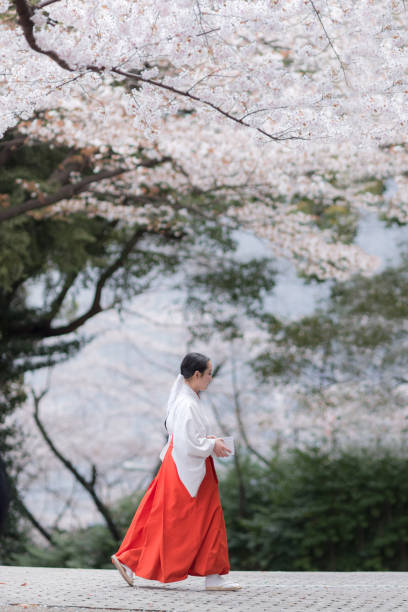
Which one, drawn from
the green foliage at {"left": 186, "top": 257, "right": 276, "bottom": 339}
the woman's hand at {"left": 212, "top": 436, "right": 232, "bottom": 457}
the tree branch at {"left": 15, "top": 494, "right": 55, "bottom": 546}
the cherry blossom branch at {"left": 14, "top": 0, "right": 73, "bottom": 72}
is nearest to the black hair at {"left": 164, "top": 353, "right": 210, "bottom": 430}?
the woman's hand at {"left": 212, "top": 436, "right": 232, "bottom": 457}

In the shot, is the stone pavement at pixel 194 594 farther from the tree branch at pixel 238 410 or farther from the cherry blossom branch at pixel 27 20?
the tree branch at pixel 238 410

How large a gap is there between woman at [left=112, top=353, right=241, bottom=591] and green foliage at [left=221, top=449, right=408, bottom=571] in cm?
571

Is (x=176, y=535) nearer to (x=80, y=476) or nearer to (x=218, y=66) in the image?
(x=218, y=66)


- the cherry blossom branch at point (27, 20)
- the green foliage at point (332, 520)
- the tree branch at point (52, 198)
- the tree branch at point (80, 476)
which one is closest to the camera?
the cherry blossom branch at point (27, 20)

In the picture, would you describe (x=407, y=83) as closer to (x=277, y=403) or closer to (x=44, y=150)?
(x=44, y=150)

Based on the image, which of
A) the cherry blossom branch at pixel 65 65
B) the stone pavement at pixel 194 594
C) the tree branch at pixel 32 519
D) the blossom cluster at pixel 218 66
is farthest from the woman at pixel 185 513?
the tree branch at pixel 32 519

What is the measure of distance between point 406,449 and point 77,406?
20.8 feet

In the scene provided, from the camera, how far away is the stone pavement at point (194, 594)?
322 cm

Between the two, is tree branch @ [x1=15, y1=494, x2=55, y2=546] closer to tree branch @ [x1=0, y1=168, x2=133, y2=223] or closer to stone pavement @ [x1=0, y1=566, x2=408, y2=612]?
tree branch @ [x1=0, y1=168, x2=133, y2=223]

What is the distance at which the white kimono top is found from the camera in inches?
151

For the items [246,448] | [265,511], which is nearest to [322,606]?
[265,511]

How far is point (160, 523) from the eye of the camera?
382cm

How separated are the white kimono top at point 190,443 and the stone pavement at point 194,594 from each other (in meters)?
Answer: 0.61

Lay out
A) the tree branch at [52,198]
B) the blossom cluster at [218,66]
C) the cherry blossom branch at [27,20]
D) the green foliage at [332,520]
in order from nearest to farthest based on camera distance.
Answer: the cherry blossom branch at [27,20] → the blossom cluster at [218,66] → the tree branch at [52,198] → the green foliage at [332,520]
